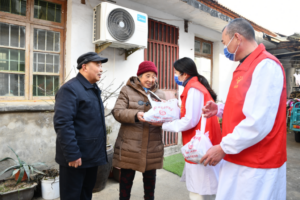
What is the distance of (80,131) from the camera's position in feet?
6.36

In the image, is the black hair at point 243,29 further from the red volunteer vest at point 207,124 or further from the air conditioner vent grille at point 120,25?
the air conditioner vent grille at point 120,25

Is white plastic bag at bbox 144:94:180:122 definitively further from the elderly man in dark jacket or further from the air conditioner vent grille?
the air conditioner vent grille

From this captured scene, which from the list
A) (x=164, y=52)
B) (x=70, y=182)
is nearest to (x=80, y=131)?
(x=70, y=182)

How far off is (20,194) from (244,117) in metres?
2.85

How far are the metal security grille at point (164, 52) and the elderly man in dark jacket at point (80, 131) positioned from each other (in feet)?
8.69

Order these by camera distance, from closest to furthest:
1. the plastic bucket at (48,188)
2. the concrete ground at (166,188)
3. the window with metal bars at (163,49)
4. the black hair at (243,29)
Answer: the black hair at (243,29) < the plastic bucket at (48,188) < the concrete ground at (166,188) < the window with metal bars at (163,49)

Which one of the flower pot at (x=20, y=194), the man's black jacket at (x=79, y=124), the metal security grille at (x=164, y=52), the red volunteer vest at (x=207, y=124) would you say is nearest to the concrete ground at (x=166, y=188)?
the flower pot at (x=20, y=194)

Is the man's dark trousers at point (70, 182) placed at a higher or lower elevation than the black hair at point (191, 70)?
lower

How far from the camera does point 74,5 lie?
11.3 ft

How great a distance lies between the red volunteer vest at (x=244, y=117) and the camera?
126 centimetres

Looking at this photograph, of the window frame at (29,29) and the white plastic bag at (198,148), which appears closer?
the white plastic bag at (198,148)

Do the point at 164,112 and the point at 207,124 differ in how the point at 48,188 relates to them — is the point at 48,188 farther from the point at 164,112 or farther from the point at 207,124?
the point at 207,124

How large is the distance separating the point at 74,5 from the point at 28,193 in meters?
2.91

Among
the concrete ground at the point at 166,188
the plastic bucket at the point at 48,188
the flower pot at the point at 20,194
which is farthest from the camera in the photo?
the concrete ground at the point at 166,188
